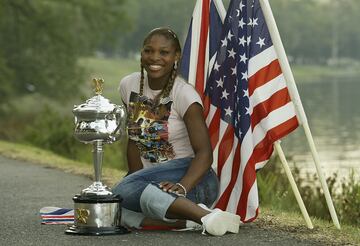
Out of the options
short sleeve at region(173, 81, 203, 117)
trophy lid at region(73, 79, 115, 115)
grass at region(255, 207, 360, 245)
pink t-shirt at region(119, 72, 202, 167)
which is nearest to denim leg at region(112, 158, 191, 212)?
pink t-shirt at region(119, 72, 202, 167)

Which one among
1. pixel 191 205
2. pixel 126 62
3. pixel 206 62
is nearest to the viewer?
pixel 191 205

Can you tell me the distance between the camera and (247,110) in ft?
21.4

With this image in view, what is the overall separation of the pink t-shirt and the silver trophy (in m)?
0.25

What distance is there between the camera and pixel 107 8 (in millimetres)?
34438

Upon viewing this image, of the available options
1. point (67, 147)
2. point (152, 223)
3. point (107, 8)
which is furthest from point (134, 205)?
point (107, 8)

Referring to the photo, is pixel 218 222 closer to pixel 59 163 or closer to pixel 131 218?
pixel 131 218

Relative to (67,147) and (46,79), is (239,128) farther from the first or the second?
(46,79)

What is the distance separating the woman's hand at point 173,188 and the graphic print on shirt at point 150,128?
15.3 inches

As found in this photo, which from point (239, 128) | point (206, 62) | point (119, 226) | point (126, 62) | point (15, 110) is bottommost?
point (119, 226)

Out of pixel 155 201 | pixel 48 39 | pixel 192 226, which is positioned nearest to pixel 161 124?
pixel 155 201

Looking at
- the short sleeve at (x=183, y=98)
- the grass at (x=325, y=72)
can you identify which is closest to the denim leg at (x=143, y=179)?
the short sleeve at (x=183, y=98)

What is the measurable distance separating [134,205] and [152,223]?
161 mm

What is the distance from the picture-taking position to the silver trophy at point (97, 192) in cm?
622

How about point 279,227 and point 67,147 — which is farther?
point 67,147
